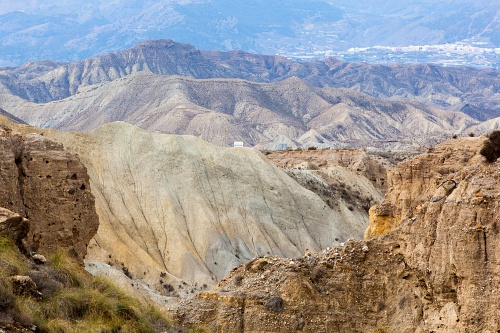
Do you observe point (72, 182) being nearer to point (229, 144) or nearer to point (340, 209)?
point (340, 209)

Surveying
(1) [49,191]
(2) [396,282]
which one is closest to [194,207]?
(1) [49,191]

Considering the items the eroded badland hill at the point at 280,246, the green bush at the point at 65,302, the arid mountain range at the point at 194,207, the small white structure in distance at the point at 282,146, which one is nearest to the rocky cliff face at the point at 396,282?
the eroded badland hill at the point at 280,246

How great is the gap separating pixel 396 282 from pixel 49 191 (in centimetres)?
1096

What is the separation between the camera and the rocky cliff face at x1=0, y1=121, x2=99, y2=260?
82.0ft

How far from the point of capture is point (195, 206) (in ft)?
223

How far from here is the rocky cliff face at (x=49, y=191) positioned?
82.0 ft

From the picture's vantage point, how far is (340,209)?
7875cm

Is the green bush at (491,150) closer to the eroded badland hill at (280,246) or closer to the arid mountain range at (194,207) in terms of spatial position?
the eroded badland hill at (280,246)

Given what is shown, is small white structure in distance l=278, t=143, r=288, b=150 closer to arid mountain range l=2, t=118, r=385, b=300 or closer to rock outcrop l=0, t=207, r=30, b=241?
arid mountain range l=2, t=118, r=385, b=300

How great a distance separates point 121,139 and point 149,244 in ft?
39.4

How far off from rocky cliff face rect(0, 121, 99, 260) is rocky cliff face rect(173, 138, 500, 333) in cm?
577

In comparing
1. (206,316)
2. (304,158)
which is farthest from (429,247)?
(304,158)

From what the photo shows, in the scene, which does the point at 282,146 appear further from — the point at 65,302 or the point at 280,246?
the point at 65,302

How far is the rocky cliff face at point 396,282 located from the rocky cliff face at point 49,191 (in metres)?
5.77
